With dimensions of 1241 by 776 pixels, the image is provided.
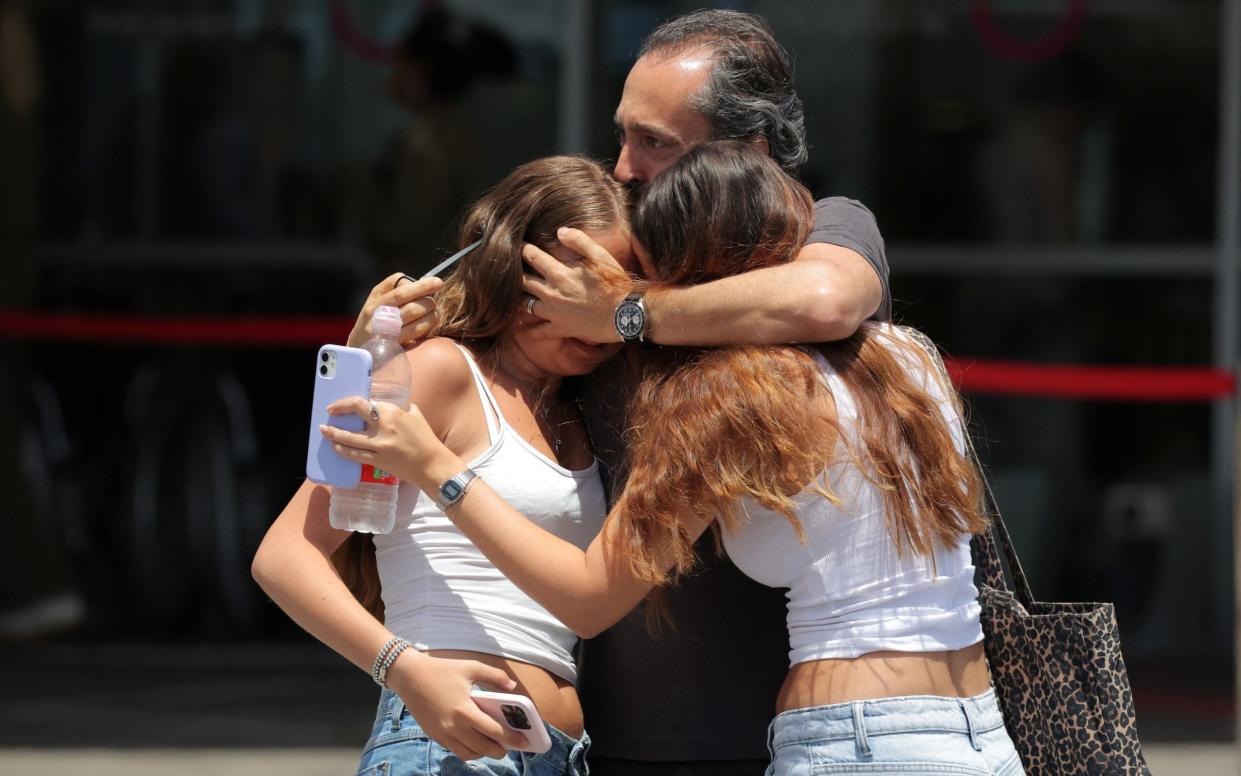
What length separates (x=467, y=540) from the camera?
236cm

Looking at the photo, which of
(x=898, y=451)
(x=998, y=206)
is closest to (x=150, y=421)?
(x=998, y=206)

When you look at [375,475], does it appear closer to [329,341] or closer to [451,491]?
[451,491]

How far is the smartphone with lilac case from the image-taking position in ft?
7.05

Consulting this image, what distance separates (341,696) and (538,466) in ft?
12.5

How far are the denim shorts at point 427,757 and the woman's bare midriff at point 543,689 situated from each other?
0.07ft

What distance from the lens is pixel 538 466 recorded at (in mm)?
2385

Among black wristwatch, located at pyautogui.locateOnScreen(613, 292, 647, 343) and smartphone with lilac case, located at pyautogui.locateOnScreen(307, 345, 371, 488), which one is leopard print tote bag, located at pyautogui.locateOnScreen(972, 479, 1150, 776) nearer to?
black wristwatch, located at pyautogui.locateOnScreen(613, 292, 647, 343)

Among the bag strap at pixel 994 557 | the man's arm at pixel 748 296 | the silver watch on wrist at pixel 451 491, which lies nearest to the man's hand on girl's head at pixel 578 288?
the man's arm at pixel 748 296

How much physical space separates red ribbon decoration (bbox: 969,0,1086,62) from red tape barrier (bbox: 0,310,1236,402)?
1.42 meters

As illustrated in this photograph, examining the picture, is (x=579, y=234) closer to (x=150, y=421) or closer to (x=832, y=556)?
(x=832, y=556)

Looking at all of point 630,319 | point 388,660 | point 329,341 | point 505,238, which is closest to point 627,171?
point 505,238

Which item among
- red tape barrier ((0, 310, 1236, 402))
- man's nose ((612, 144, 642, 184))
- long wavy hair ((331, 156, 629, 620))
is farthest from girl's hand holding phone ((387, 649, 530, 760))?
red tape barrier ((0, 310, 1236, 402))

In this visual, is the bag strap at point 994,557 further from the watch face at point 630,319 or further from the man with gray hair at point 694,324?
the watch face at point 630,319

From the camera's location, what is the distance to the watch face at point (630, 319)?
90.0 inches
